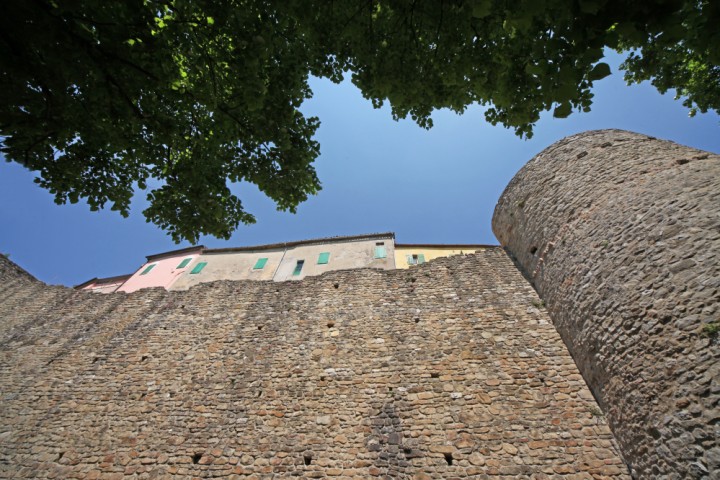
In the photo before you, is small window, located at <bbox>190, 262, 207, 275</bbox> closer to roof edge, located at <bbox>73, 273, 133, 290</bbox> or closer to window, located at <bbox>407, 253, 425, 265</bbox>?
roof edge, located at <bbox>73, 273, 133, 290</bbox>

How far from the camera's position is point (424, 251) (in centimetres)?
1777

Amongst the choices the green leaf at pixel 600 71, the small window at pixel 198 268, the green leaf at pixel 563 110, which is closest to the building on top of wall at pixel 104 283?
the small window at pixel 198 268

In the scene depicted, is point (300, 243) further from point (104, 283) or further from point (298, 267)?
point (104, 283)

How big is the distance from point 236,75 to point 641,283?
6.82m

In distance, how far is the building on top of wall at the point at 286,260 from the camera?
54.4 ft

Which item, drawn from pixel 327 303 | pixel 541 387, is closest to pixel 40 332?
pixel 327 303

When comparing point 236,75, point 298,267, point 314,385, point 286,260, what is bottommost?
point 314,385

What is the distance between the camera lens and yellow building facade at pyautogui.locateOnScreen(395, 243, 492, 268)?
1734 cm

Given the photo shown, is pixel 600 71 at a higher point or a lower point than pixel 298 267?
lower

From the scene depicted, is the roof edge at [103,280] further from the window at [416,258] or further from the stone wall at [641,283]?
the stone wall at [641,283]

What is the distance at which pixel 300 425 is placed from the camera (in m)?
6.18

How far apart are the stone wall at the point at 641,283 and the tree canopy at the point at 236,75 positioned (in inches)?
90.6

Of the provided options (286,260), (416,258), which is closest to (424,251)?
(416,258)

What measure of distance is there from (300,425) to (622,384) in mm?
5446
